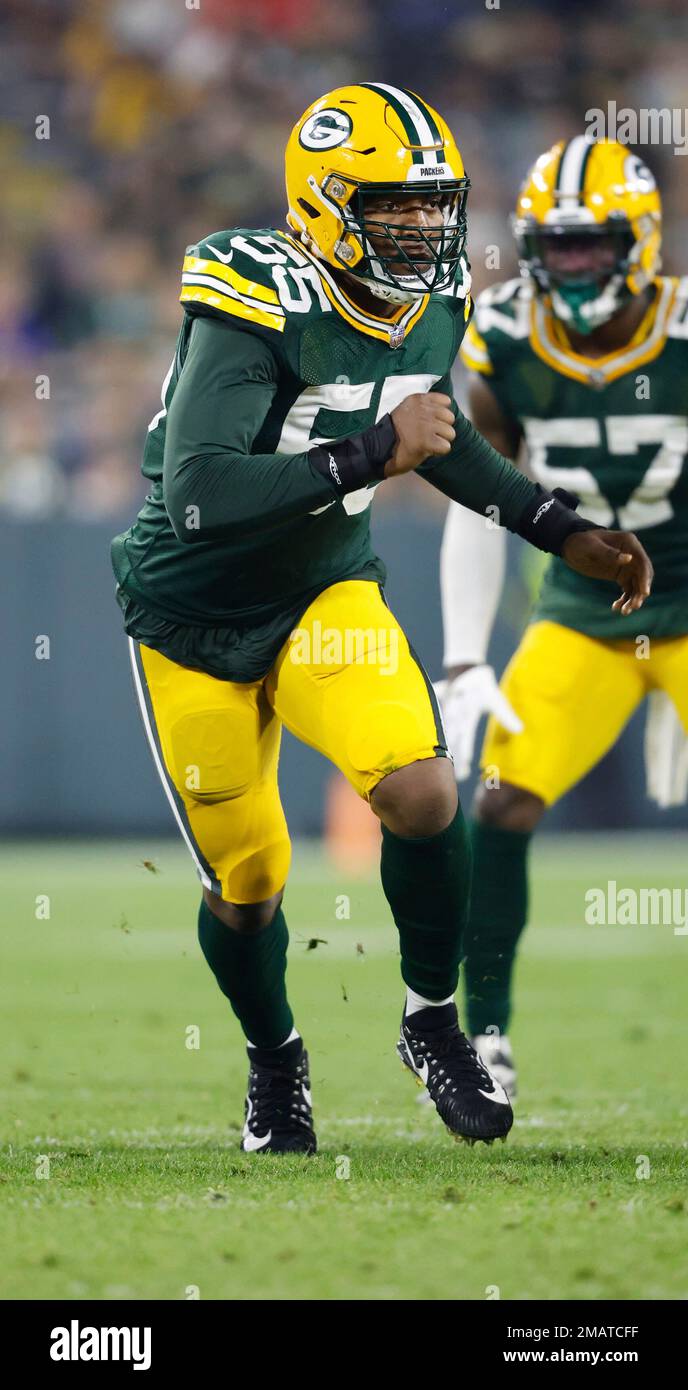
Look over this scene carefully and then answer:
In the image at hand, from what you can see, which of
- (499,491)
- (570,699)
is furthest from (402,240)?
(570,699)

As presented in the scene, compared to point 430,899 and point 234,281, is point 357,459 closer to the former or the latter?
point 234,281

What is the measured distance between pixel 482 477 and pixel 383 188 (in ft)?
2.23

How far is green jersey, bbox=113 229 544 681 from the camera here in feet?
11.2

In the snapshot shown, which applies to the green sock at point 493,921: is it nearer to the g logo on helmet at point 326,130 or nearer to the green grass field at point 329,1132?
the green grass field at point 329,1132

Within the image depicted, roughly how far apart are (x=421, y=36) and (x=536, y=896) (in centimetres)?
608

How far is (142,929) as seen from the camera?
7.63m

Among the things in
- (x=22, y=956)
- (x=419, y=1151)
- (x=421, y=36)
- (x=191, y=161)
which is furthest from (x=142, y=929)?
(x=421, y=36)

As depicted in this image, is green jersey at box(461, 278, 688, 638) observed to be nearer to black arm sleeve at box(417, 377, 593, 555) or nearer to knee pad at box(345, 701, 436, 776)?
black arm sleeve at box(417, 377, 593, 555)

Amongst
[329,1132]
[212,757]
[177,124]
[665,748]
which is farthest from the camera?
[177,124]

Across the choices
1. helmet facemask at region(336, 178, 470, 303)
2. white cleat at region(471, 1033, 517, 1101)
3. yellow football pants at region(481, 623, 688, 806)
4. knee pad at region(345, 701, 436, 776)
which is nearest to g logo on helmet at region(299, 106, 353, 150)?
helmet facemask at region(336, 178, 470, 303)

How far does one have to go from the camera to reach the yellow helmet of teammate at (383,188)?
355cm

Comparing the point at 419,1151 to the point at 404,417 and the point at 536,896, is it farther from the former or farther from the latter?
the point at 536,896

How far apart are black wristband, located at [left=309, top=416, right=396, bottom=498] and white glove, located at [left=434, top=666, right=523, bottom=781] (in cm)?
136

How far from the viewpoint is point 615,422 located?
15.8 ft
